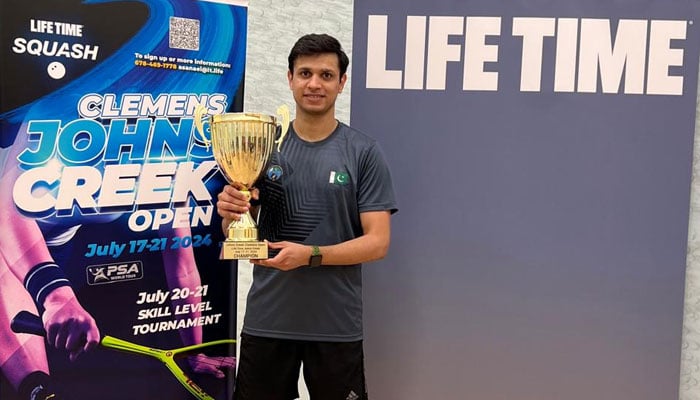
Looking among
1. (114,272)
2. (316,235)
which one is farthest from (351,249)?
(114,272)

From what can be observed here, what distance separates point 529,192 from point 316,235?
38.1 inches

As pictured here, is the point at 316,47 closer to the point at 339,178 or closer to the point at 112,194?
the point at 339,178

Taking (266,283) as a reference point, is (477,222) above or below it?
above

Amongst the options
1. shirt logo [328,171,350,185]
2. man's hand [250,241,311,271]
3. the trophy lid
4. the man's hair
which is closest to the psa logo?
man's hand [250,241,311,271]

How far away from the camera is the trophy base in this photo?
6.06 feet

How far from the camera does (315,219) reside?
2.02 m

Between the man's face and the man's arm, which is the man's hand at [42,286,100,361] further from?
the man's face

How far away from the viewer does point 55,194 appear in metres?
1.95

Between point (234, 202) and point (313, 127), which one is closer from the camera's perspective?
point (234, 202)

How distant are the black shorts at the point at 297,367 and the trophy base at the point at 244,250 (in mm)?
324

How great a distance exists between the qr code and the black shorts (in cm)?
95

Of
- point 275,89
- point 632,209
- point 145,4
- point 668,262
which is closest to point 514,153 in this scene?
point 632,209

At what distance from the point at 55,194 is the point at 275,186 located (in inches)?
25.5

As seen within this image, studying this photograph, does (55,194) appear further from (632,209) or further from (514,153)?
(632,209)
